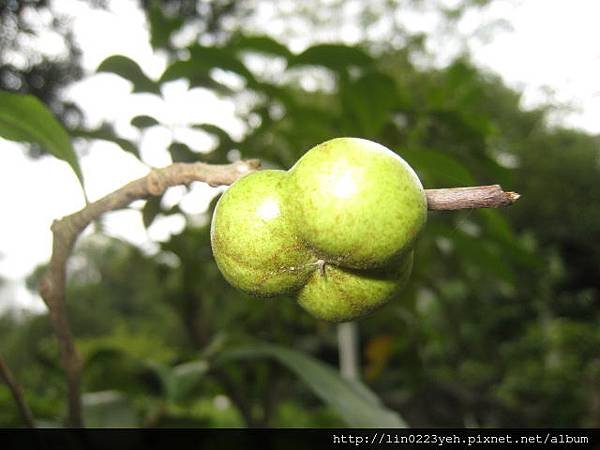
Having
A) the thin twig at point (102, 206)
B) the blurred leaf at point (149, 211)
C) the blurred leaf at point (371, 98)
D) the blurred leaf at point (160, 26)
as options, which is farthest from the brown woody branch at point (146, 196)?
the blurred leaf at point (160, 26)

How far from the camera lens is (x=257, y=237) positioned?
32.6 inches

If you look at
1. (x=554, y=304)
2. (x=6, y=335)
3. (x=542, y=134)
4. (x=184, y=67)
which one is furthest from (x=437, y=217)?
(x=542, y=134)

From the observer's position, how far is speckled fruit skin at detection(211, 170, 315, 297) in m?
0.82

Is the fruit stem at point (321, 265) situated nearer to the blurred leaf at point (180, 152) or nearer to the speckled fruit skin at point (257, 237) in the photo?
the speckled fruit skin at point (257, 237)

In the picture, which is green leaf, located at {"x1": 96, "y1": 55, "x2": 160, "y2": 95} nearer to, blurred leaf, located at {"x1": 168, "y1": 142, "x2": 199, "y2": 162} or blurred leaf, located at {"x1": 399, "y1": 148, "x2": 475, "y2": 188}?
blurred leaf, located at {"x1": 168, "y1": 142, "x2": 199, "y2": 162}

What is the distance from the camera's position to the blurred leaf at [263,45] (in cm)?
196

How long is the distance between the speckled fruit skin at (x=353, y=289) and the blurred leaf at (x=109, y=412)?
154 centimetres

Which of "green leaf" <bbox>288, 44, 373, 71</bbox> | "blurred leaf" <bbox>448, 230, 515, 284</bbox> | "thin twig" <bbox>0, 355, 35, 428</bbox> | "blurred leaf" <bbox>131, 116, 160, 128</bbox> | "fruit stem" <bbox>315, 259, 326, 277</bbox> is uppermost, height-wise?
"green leaf" <bbox>288, 44, 373, 71</bbox>

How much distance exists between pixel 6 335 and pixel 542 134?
17.4 metres

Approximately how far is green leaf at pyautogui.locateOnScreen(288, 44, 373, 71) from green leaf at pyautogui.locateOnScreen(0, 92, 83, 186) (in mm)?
945

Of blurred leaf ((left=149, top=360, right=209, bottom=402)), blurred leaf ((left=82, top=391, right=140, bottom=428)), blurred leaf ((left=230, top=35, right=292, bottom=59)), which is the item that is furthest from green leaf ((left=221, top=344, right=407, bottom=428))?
blurred leaf ((left=230, top=35, right=292, bottom=59))

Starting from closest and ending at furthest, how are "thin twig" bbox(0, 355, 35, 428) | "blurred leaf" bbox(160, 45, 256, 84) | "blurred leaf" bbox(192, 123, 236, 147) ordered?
"thin twig" bbox(0, 355, 35, 428) < "blurred leaf" bbox(160, 45, 256, 84) < "blurred leaf" bbox(192, 123, 236, 147)

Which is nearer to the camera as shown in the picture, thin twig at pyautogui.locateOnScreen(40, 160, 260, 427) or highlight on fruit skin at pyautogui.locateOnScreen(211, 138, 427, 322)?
highlight on fruit skin at pyautogui.locateOnScreen(211, 138, 427, 322)

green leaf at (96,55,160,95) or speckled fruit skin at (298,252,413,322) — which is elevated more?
green leaf at (96,55,160,95)
